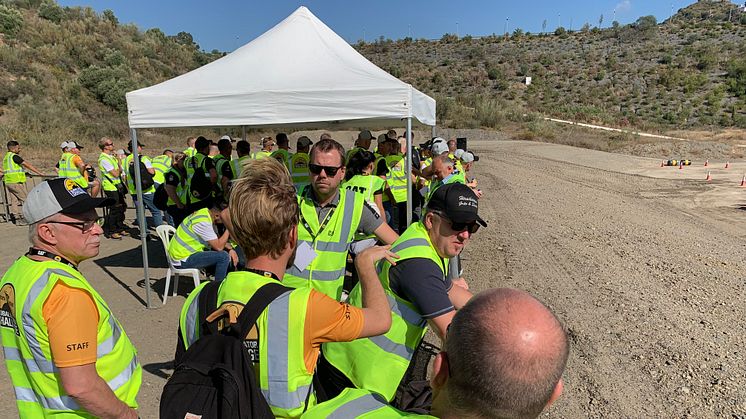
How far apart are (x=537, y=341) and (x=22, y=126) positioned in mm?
27649

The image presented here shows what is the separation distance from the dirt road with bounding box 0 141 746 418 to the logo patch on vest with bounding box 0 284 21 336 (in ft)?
6.97

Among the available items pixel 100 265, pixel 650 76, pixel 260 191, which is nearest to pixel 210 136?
pixel 100 265

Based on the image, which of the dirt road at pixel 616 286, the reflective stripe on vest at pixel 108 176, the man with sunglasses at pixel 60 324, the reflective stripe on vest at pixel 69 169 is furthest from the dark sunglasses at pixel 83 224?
the reflective stripe on vest at pixel 108 176

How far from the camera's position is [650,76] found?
4444 cm

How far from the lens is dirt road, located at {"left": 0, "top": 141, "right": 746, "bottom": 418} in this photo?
3.65 metres

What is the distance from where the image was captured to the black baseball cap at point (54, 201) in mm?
1749

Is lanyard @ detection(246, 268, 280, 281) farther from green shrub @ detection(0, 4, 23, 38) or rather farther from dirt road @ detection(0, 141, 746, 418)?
green shrub @ detection(0, 4, 23, 38)

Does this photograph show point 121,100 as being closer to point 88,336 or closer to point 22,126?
point 22,126

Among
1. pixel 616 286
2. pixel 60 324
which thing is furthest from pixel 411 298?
pixel 616 286

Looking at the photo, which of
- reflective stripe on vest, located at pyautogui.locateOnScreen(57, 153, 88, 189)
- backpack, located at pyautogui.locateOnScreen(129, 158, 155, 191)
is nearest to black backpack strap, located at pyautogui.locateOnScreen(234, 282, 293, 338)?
backpack, located at pyautogui.locateOnScreen(129, 158, 155, 191)

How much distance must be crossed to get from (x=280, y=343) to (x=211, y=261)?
4.11 m

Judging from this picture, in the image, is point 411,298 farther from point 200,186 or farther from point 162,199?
point 162,199

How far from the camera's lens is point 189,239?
510cm

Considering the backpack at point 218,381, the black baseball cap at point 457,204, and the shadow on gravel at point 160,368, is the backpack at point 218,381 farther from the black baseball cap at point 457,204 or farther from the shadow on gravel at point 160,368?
the shadow on gravel at point 160,368
